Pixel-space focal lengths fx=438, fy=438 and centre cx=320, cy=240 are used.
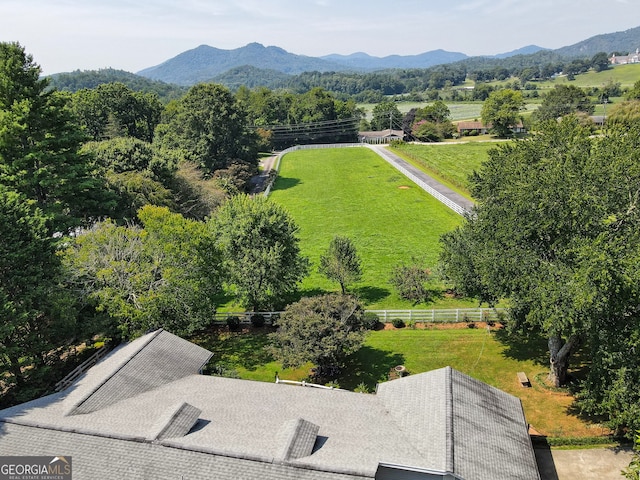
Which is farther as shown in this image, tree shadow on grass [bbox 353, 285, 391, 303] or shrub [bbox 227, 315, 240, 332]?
tree shadow on grass [bbox 353, 285, 391, 303]

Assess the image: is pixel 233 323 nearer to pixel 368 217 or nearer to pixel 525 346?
pixel 525 346

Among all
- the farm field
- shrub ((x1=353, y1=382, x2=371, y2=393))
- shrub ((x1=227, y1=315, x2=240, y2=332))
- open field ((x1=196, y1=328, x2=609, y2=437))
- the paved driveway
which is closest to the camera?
the paved driveway

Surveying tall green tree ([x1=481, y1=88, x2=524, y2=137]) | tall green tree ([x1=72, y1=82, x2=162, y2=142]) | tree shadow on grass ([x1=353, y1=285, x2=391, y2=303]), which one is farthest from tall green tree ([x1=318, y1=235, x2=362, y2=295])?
tall green tree ([x1=481, y1=88, x2=524, y2=137])

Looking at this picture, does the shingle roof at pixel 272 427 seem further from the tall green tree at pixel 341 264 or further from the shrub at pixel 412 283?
the shrub at pixel 412 283

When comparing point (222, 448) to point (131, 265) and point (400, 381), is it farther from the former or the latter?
point (131, 265)

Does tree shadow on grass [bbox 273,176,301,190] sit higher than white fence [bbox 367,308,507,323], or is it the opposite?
tree shadow on grass [bbox 273,176,301,190]

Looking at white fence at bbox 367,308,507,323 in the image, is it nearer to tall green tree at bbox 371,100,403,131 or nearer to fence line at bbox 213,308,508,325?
fence line at bbox 213,308,508,325
